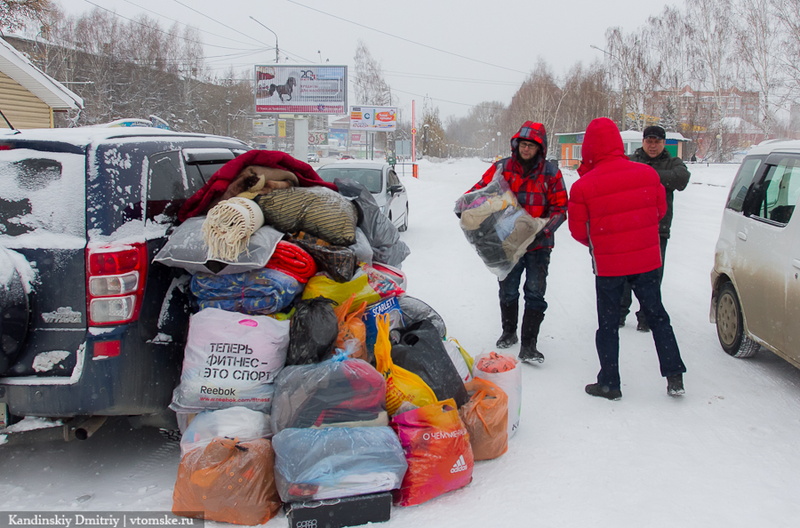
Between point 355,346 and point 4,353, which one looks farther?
point 355,346

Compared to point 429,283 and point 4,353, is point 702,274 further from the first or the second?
point 4,353

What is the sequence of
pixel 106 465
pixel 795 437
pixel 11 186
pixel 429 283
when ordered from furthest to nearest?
pixel 429 283 → pixel 795 437 → pixel 106 465 → pixel 11 186

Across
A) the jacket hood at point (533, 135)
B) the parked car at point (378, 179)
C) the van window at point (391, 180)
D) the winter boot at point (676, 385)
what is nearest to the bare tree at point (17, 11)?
the parked car at point (378, 179)

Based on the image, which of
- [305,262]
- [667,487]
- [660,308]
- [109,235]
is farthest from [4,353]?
[660,308]

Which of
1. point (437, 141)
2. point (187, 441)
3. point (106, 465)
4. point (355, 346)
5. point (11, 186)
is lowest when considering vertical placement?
point (106, 465)

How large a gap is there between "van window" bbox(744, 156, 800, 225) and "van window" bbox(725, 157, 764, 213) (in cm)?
12

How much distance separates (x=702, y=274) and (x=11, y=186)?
27.2 ft

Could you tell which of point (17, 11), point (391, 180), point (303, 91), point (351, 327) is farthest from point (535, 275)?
point (303, 91)

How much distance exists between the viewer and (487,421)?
10.6ft

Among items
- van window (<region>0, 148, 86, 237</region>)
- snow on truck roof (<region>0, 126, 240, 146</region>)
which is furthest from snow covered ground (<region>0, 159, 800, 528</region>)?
snow on truck roof (<region>0, 126, 240, 146</region>)

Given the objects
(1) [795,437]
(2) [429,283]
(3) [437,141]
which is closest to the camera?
(1) [795,437]

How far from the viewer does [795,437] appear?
11.8 ft

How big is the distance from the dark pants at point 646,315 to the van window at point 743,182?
1.51 meters

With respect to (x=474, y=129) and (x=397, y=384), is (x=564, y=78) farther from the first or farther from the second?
(x=474, y=129)
